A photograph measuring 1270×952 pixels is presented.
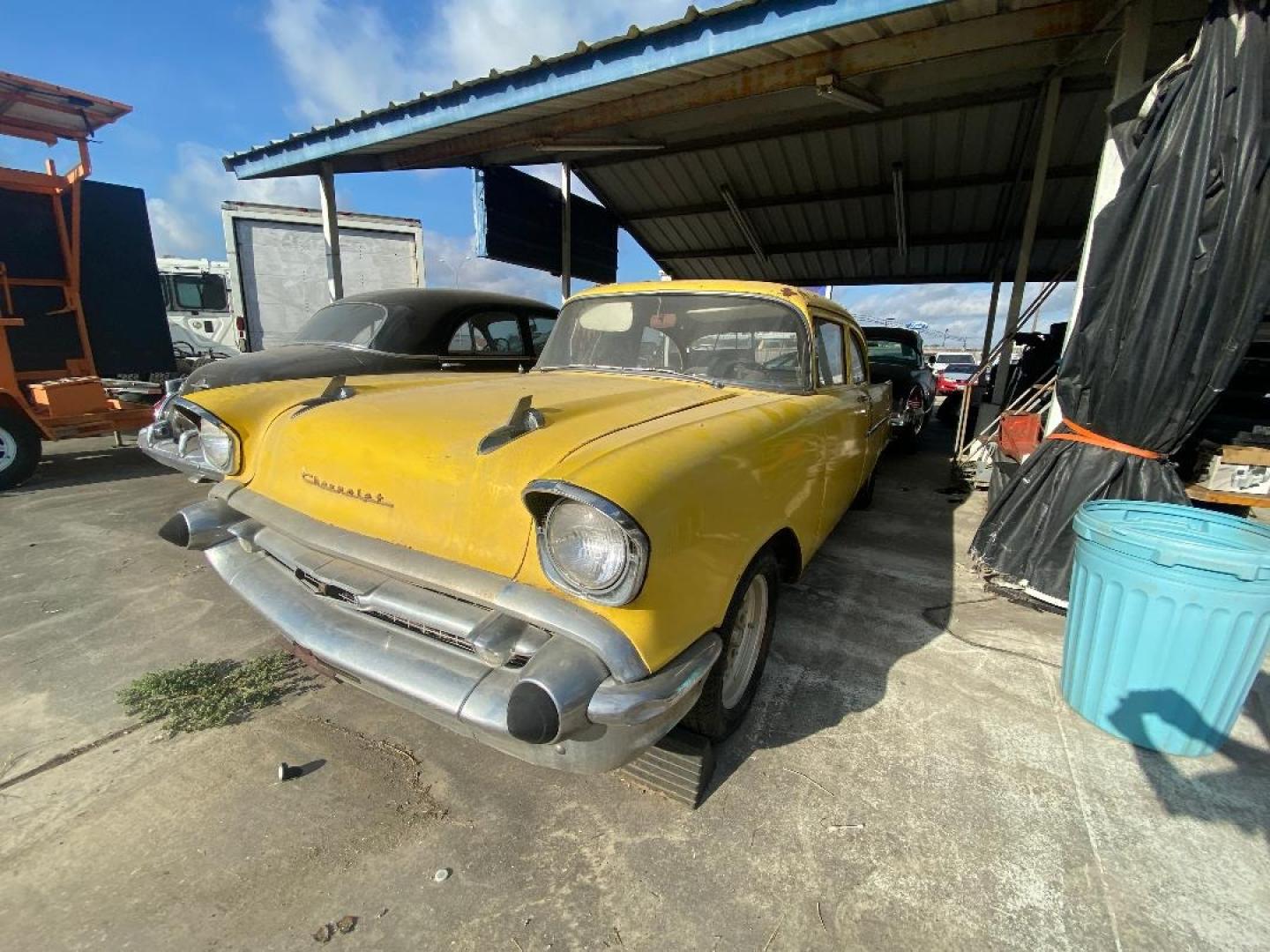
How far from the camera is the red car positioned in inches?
579

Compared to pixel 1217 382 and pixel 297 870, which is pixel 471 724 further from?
pixel 1217 382

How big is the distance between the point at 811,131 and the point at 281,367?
808 centimetres

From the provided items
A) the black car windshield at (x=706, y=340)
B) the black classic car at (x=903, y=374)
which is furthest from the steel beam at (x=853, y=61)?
the black car windshield at (x=706, y=340)

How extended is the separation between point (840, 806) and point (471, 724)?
51.5 inches

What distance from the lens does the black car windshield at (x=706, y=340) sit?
2.88m

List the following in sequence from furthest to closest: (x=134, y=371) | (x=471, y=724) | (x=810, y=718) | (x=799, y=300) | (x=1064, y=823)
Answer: (x=134, y=371) → (x=799, y=300) → (x=810, y=718) → (x=1064, y=823) → (x=471, y=724)

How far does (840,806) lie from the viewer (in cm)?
193

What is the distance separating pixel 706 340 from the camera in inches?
116

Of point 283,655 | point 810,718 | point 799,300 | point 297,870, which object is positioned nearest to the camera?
point 297,870

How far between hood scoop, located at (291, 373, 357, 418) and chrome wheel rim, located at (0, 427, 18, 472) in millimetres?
5163

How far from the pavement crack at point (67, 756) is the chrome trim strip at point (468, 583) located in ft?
3.26

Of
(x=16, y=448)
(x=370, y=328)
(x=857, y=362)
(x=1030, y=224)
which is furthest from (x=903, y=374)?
(x=16, y=448)

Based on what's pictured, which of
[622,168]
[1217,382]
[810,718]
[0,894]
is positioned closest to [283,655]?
[0,894]

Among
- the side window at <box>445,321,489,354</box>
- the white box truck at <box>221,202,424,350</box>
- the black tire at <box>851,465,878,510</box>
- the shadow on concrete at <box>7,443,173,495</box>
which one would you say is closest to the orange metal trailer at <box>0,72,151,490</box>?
the shadow on concrete at <box>7,443,173,495</box>
